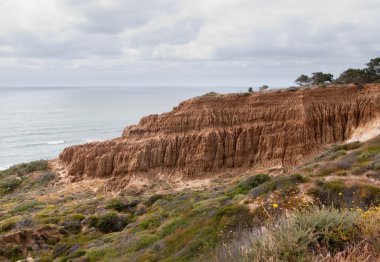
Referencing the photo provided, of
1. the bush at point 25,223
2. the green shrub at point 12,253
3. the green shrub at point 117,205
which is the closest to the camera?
the green shrub at point 12,253

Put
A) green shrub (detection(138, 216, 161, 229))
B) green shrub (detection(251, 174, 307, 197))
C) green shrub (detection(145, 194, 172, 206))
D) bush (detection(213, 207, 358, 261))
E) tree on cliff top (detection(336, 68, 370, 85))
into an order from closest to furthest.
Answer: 1. bush (detection(213, 207, 358, 261))
2. green shrub (detection(251, 174, 307, 197))
3. green shrub (detection(138, 216, 161, 229))
4. green shrub (detection(145, 194, 172, 206))
5. tree on cliff top (detection(336, 68, 370, 85))

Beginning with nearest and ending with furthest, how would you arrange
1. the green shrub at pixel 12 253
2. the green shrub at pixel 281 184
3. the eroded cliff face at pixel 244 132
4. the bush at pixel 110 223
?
the green shrub at pixel 281 184, the green shrub at pixel 12 253, the bush at pixel 110 223, the eroded cliff face at pixel 244 132

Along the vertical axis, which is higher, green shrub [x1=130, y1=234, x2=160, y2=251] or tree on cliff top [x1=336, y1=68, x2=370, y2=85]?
tree on cliff top [x1=336, y1=68, x2=370, y2=85]

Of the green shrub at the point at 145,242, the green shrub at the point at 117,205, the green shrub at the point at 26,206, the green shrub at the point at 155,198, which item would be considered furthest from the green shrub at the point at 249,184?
the green shrub at the point at 26,206

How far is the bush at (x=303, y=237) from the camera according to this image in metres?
6.35

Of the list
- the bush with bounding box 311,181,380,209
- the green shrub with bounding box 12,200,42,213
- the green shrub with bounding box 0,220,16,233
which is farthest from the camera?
the green shrub with bounding box 12,200,42,213

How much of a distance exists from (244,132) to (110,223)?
21.9m

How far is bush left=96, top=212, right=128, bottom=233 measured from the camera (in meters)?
24.7

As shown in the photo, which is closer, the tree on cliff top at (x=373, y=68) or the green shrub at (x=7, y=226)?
the green shrub at (x=7, y=226)

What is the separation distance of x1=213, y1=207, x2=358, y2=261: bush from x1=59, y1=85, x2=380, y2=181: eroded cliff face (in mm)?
34565

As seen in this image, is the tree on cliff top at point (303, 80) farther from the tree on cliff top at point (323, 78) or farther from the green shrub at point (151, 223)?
the green shrub at point (151, 223)

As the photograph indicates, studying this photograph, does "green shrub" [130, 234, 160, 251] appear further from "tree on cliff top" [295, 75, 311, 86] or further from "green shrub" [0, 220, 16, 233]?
"tree on cliff top" [295, 75, 311, 86]

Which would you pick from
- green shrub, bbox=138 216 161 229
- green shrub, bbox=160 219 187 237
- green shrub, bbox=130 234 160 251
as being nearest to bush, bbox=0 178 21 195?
green shrub, bbox=138 216 161 229

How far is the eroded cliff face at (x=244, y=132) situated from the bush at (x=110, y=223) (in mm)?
16835
